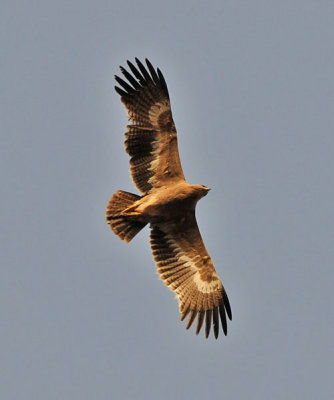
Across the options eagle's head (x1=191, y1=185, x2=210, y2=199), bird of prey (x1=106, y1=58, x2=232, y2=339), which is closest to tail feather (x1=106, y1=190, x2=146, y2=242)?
bird of prey (x1=106, y1=58, x2=232, y2=339)

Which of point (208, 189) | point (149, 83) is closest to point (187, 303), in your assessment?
point (208, 189)

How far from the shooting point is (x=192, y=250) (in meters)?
23.6

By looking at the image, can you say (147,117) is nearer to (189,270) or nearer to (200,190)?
(200,190)

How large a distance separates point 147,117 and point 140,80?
27.2 inches

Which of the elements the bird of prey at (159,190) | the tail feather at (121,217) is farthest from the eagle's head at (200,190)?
the tail feather at (121,217)

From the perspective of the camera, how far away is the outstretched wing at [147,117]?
74.8ft

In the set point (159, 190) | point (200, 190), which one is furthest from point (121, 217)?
point (200, 190)

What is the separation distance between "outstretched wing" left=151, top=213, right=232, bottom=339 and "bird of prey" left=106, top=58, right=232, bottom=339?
19mm

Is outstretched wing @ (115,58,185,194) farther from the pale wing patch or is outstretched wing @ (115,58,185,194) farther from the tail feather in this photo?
the pale wing patch

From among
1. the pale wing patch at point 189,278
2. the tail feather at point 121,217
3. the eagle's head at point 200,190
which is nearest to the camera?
the eagle's head at point 200,190

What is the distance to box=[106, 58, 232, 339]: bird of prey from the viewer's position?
2280cm

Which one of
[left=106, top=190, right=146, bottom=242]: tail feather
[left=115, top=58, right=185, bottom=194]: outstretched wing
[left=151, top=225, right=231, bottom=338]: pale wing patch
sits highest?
[left=115, top=58, right=185, bottom=194]: outstretched wing

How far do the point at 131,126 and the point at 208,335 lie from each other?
4110 millimetres

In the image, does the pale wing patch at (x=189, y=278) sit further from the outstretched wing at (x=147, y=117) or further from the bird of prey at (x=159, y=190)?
the outstretched wing at (x=147, y=117)
